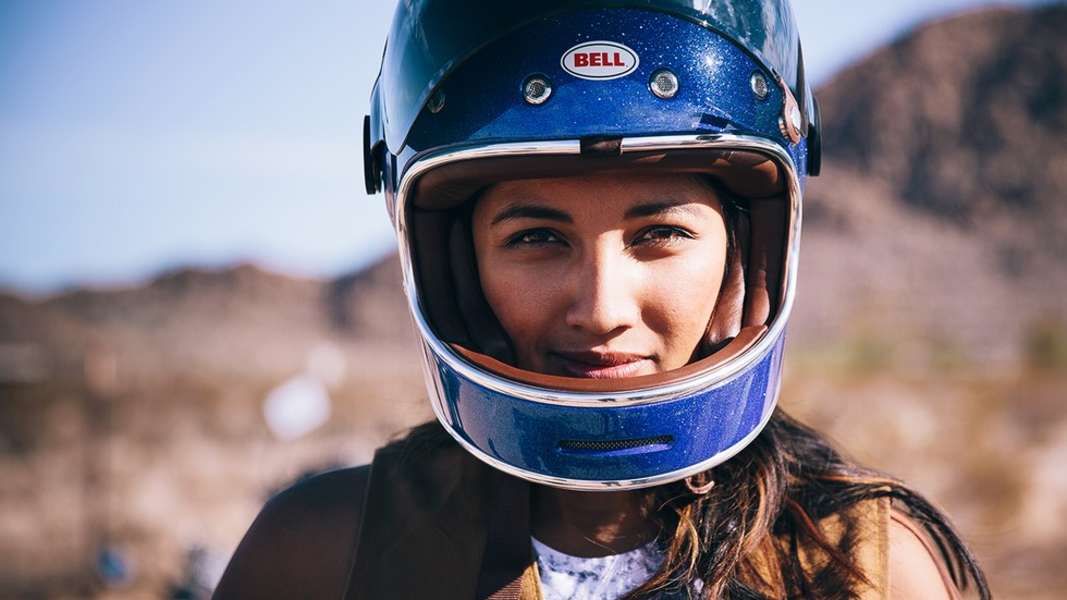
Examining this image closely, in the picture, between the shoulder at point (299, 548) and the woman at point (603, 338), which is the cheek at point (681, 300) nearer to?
the woman at point (603, 338)

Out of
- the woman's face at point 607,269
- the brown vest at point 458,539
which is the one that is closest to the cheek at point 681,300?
the woman's face at point 607,269

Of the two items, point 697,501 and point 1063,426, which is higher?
point 697,501

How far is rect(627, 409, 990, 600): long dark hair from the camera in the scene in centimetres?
177

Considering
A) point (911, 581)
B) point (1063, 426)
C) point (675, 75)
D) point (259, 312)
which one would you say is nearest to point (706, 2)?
point (675, 75)

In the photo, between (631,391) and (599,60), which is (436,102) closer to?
(599,60)

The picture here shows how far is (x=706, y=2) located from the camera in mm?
1822

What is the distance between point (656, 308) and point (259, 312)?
4963cm

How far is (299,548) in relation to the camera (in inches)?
76.3

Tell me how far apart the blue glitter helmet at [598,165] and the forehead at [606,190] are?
0.15 ft

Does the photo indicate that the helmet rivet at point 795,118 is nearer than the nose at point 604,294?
No

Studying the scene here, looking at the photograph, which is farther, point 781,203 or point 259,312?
point 259,312

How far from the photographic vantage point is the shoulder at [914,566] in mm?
1756

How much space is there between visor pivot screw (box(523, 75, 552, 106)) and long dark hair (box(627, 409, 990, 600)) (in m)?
0.78

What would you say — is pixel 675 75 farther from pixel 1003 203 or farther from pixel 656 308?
pixel 1003 203
